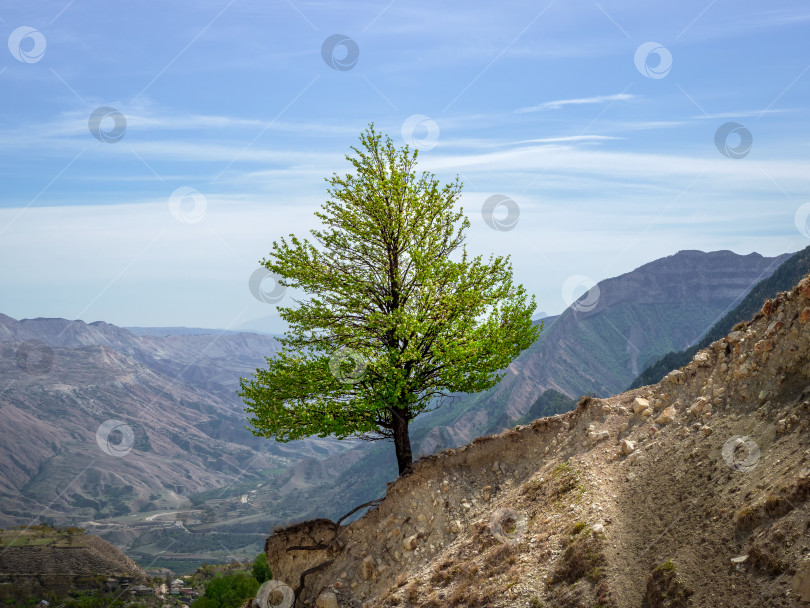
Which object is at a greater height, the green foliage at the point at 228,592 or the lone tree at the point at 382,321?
the lone tree at the point at 382,321

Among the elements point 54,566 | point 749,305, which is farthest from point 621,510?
point 54,566

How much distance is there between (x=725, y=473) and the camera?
1277 cm

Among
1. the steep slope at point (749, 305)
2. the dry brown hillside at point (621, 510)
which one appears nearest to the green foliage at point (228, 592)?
the dry brown hillside at point (621, 510)

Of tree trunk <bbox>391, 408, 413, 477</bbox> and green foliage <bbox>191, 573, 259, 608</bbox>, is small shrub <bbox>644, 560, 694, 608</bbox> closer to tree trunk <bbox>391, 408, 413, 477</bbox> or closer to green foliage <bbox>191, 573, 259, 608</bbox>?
tree trunk <bbox>391, 408, 413, 477</bbox>

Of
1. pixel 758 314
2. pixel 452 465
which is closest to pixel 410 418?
pixel 452 465

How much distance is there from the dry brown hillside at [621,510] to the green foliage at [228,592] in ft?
272

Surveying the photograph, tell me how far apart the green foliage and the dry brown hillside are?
82787 millimetres

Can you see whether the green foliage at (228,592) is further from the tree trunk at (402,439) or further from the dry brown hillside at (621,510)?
the dry brown hillside at (621,510)

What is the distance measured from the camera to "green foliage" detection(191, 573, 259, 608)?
96.6 metres

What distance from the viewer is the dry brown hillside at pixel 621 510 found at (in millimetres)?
11219

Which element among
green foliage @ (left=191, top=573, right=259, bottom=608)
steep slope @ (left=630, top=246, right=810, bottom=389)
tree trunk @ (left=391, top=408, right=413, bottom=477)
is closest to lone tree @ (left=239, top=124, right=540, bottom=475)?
tree trunk @ (left=391, top=408, right=413, bottom=477)

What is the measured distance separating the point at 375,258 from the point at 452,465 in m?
6.68

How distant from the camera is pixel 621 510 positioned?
550 inches

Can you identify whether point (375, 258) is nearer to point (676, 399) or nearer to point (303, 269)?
point (303, 269)
